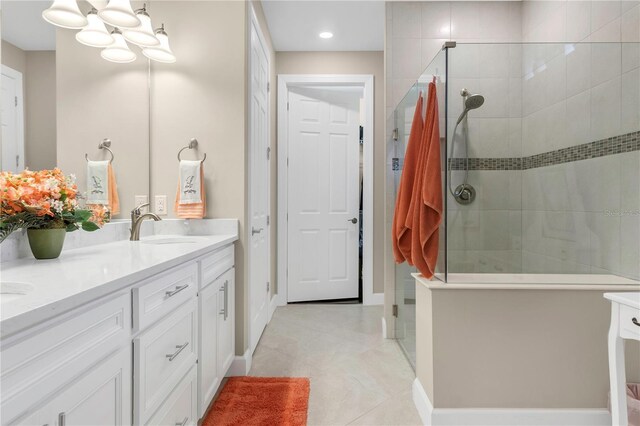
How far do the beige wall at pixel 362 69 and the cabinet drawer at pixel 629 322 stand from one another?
248cm

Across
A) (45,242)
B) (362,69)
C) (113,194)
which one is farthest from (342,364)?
(362,69)

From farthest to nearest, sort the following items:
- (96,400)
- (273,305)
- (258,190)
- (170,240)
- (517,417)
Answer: (273,305) < (258,190) < (170,240) < (517,417) < (96,400)

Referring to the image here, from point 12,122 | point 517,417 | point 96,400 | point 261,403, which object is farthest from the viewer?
point 261,403

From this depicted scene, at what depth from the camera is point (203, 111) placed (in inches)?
90.0

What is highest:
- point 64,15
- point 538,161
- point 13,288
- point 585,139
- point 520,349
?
point 64,15

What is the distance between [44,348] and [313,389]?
1.66 metres

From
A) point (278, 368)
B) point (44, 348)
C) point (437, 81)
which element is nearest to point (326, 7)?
point (437, 81)

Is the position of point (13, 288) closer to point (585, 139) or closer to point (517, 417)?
point (517, 417)

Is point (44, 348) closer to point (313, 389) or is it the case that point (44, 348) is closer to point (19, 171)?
point (19, 171)

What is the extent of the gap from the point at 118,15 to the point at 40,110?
65 centimetres

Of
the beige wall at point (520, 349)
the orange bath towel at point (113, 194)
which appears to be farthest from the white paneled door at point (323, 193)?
the beige wall at point (520, 349)

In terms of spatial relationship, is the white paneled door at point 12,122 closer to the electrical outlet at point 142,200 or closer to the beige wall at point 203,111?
the electrical outlet at point 142,200

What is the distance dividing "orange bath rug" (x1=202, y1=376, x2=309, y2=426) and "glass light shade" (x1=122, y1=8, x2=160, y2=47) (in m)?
1.94

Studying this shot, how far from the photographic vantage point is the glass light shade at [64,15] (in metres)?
1.40
